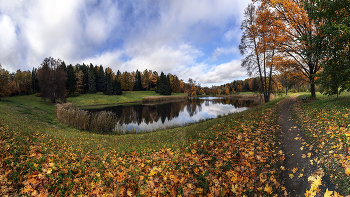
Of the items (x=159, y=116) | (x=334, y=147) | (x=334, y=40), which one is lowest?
→ (x=159, y=116)

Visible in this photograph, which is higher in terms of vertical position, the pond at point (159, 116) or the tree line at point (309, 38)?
the tree line at point (309, 38)

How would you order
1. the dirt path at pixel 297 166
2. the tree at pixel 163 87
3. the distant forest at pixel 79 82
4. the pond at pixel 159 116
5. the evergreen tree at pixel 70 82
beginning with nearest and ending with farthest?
the dirt path at pixel 297 166 → the pond at pixel 159 116 → the distant forest at pixel 79 82 → the evergreen tree at pixel 70 82 → the tree at pixel 163 87

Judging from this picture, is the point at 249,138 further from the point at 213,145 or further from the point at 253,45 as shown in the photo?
the point at 253,45

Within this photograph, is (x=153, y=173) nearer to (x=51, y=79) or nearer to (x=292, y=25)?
(x=292, y=25)

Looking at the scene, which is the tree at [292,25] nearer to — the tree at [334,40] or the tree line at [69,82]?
the tree at [334,40]

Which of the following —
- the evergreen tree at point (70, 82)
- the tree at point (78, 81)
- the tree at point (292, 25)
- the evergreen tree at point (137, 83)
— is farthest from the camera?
the evergreen tree at point (137, 83)

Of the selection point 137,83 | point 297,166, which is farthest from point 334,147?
point 137,83

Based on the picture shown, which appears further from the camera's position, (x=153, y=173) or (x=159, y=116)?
(x=159, y=116)

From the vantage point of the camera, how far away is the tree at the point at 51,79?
29.6m

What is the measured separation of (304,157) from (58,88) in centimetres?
4040

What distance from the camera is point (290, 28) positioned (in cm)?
1202

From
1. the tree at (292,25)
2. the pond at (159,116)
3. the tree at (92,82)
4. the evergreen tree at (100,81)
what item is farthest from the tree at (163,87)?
the tree at (292,25)

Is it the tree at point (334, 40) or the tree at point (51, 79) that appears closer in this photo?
the tree at point (334, 40)

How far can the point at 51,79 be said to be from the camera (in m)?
29.7
